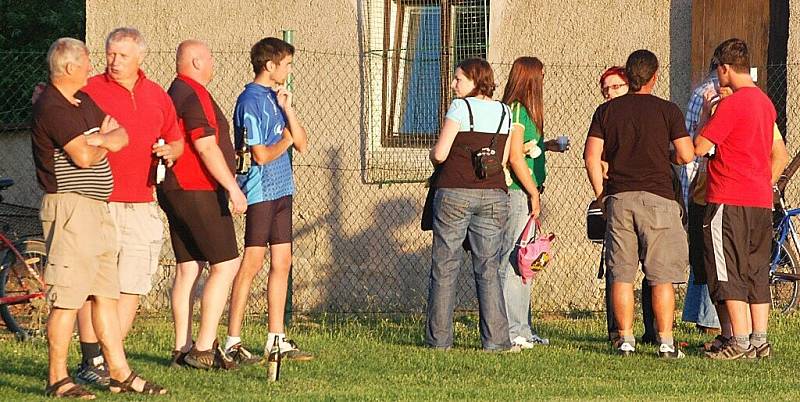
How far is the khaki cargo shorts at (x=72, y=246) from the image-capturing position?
22.1 ft

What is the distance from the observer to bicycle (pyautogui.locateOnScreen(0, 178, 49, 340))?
388 inches

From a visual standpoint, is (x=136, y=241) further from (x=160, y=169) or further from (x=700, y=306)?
(x=700, y=306)

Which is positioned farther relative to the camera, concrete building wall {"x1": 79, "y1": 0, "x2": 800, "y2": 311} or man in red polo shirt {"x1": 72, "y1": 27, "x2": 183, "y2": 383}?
concrete building wall {"x1": 79, "y1": 0, "x2": 800, "y2": 311}

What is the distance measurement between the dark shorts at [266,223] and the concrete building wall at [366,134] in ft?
11.2

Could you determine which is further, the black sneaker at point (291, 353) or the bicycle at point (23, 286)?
the bicycle at point (23, 286)

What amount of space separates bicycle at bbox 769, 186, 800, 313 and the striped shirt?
592cm

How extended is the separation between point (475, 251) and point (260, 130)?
65.8 inches

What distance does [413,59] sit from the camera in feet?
39.1

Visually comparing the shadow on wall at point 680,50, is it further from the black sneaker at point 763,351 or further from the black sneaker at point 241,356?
the black sneaker at point 241,356

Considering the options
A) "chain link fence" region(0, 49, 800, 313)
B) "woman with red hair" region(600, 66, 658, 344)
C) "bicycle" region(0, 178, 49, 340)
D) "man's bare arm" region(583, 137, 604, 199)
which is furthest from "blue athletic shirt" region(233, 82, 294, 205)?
"chain link fence" region(0, 49, 800, 313)

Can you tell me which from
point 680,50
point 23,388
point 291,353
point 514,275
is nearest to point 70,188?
point 23,388

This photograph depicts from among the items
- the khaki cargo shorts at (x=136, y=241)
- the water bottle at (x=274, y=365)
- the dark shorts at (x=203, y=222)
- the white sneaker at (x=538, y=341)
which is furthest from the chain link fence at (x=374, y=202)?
the khaki cargo shorts at (x=136, y=241)

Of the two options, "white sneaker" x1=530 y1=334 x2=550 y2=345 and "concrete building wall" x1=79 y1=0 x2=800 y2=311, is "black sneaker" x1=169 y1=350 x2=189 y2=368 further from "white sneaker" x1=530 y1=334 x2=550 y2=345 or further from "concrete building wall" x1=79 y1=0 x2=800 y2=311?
"concrete building wall" x1=79 y1=0 x2=800 y2=311

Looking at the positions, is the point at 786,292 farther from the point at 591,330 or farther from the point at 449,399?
the point at 449,399
